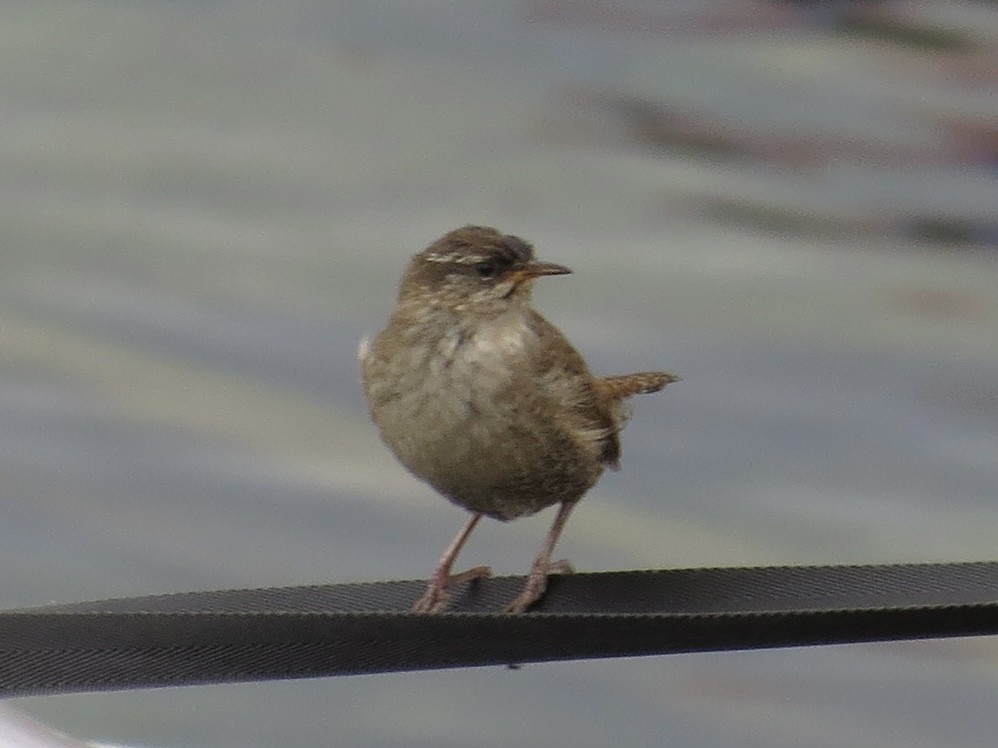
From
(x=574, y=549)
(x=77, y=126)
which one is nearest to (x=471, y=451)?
(x=574, y=549)

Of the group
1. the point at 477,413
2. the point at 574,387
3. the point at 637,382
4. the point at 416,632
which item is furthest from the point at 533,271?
the point at 416,632

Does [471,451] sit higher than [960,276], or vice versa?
[960,276]

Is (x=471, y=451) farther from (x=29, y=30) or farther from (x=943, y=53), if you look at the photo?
(x=29, y=30)

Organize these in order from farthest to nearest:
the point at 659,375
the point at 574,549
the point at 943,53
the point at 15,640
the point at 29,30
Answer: the point at 29,30
the point at 574,549
the point at 943,53
the point at 659,375
the point at 15,640

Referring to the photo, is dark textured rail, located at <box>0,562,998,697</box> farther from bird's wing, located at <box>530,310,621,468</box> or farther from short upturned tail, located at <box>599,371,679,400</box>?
short upturned tail, located at <box>599,371,679,400</box>

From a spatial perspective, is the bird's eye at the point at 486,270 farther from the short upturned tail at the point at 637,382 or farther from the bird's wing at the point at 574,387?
the short upturned tail at the point at 637,382

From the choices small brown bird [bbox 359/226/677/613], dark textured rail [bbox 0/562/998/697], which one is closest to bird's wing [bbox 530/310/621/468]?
small brown bird [bbox 359/226/677/613]

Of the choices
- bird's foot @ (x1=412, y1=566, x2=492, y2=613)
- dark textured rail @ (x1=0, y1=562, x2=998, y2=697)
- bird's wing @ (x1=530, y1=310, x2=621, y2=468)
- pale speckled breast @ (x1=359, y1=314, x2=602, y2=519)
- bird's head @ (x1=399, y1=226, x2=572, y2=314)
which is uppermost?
bird's head @ (x1=399, y1=226, x2=572, y2=314)
